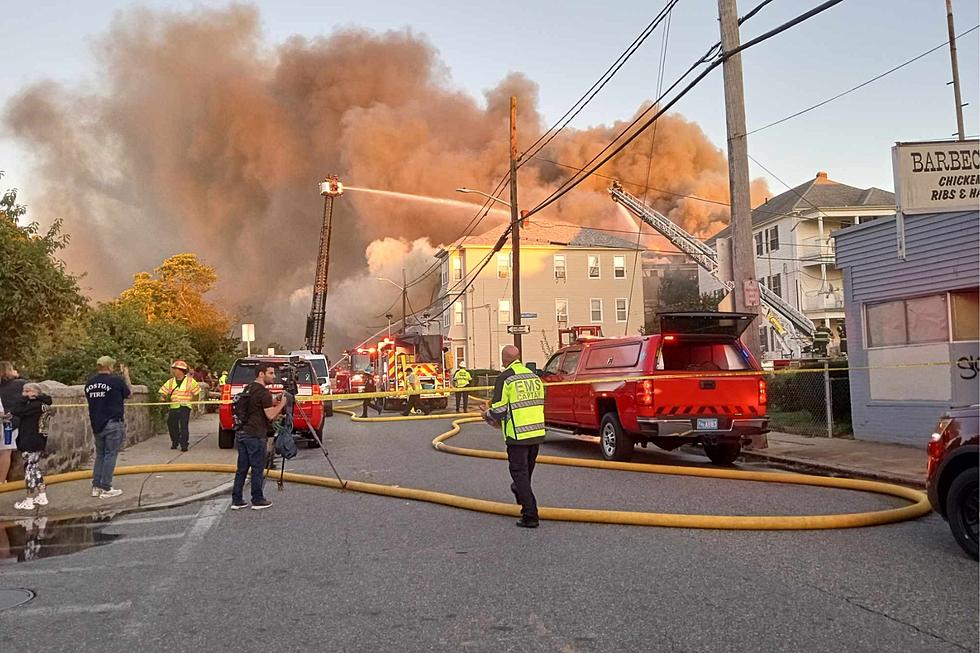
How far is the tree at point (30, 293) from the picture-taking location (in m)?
15.6

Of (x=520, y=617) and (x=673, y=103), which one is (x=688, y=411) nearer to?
(x=673, y=103)

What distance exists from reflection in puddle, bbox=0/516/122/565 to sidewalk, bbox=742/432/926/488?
346 inches

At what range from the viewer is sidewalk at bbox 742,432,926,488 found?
10.2m

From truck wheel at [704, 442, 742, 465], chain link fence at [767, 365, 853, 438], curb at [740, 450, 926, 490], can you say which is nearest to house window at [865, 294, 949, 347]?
chain link fence at [767, 365, 853, 438]

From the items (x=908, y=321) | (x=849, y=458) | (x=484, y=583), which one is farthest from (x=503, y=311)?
(x=484, y=583)

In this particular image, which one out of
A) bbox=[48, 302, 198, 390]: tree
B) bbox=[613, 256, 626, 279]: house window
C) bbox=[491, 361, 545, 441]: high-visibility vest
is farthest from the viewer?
bbox=[613, 256, 626, 279]: house window

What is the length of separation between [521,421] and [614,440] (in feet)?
15.6

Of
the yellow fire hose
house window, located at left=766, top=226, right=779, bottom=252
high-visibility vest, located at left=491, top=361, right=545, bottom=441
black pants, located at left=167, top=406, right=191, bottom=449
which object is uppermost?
house window, located at left=766, top=226, right=779, bottom=252

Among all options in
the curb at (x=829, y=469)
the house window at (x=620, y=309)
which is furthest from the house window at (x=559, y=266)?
the curb at (x=829, y=469)

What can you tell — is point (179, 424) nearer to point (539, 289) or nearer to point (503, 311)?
point (503, 311)

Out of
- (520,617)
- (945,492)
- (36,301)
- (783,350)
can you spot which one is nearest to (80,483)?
(36,301)

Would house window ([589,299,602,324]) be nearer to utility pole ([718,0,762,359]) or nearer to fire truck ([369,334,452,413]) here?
fire truck ([369,334,452,413])

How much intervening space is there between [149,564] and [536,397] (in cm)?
369

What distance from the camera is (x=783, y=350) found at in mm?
32688
